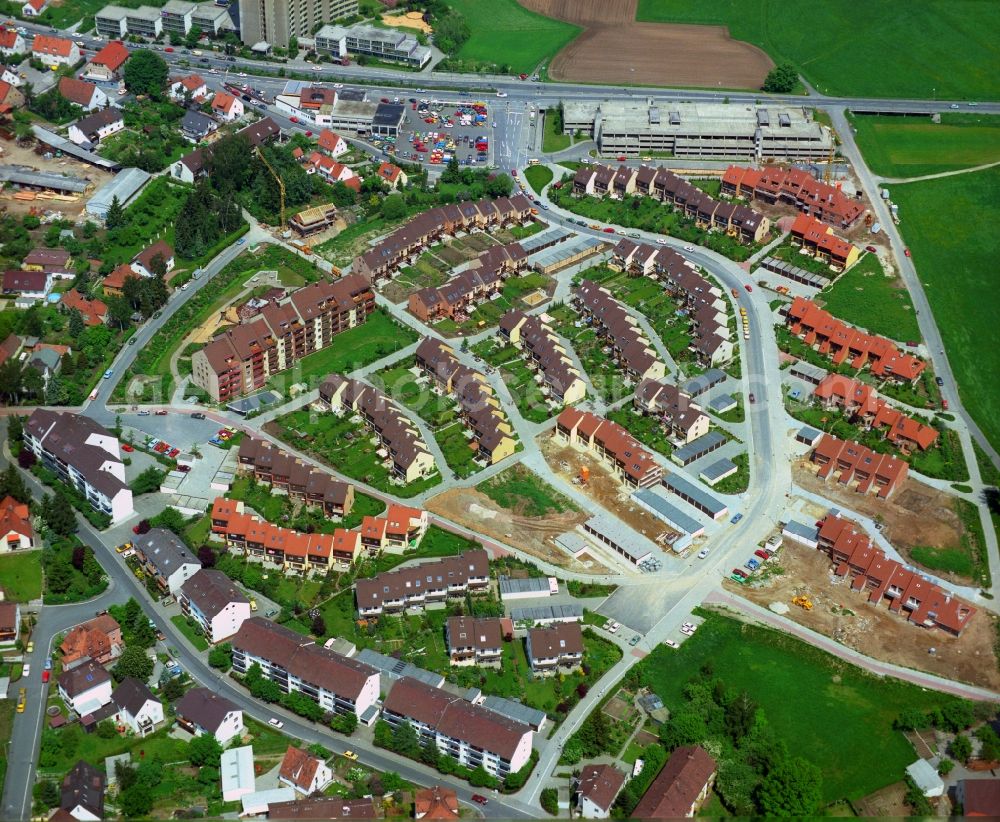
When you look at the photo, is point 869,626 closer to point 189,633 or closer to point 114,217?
point 189,633

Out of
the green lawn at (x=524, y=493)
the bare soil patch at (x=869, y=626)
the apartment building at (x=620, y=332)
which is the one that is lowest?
the bare soil patch at (x=869, y=626)

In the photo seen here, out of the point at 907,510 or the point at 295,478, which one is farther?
the point at 907,510

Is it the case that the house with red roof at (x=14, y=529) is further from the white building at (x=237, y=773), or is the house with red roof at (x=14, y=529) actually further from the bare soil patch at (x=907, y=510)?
the bare soil patch at (x=907, y=510)

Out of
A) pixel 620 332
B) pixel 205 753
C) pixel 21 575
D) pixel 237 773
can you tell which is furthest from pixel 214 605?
pixel 620 332

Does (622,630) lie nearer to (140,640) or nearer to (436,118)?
(140,640)

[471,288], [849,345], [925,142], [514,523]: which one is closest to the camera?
[514,523]

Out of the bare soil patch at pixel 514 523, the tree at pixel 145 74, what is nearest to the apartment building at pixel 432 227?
the bare soil patch at pixel 514 523

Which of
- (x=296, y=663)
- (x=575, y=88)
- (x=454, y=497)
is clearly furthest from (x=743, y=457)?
(x=575, y=88)
